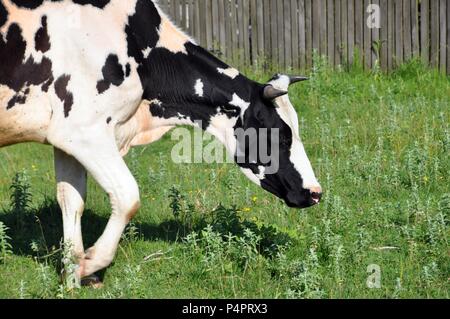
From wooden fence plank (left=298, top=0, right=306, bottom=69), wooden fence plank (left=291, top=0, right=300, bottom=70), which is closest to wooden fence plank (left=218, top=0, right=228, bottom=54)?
wooden fence plank (left=291, top=0, right=300, bottom=70)

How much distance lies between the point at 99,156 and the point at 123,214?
45 cm

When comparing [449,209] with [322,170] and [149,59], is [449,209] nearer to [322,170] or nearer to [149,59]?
[322,170]

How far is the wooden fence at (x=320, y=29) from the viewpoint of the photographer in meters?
14.3

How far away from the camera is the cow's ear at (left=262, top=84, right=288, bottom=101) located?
→ 23.7ft

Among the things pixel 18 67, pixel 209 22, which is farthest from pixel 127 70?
pixel 209 22

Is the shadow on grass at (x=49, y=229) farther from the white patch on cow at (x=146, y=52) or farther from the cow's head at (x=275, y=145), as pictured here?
the white patch on cow at (x=146, y=52)

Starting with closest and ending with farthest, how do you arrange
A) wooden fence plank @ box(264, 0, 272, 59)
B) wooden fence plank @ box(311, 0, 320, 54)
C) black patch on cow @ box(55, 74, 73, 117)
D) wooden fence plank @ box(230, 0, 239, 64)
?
black patch on cow @ box(55, 74, 73, 117) → wooden fence plank @ box(311, 0, 320, 54) → wooden fence plank @ box(264, 0, 272, 59) → wooden fence plank @ box(230, 0, 239, 64)

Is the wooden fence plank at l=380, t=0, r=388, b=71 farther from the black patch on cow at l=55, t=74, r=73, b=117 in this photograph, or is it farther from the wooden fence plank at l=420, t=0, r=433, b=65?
the black patch on cow at l=55, t=74, r=73, b=117

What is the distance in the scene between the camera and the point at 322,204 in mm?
8922

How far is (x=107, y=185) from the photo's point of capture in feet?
22.9

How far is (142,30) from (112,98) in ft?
2.09

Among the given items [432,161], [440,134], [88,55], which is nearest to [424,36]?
[440,134]

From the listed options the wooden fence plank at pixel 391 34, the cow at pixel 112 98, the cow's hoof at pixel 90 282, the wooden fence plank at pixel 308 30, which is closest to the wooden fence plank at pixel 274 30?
the wooden fence plank at pixel 308 30

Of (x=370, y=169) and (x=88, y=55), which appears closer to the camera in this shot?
(x=88, y=55)
